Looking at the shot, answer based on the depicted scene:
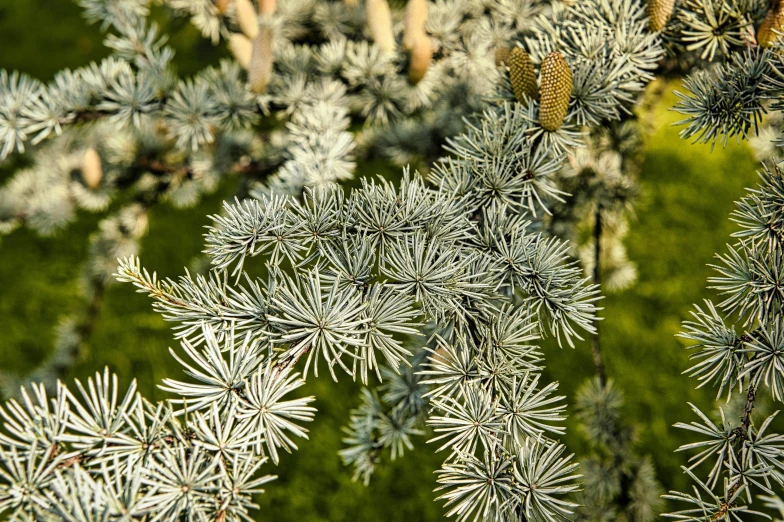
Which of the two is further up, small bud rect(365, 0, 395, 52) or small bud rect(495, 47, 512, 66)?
small bud rect(365, 0, 395, 52)

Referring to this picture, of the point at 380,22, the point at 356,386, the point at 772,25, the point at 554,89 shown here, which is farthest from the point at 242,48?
the point at 356,386

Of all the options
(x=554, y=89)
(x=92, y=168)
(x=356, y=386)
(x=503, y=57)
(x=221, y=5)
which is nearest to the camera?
(x=554, y=89)

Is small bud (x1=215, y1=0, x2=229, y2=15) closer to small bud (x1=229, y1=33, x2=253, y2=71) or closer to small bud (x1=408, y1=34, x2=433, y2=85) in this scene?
small bud (x1=229, y1=33, x2=253, y2=71)

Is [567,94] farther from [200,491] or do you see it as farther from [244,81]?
[244,81]

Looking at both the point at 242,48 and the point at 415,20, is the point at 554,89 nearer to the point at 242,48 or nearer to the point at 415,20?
the point at 415,20

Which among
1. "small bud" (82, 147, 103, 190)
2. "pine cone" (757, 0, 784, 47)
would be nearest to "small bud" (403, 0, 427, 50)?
"pine cone" (757, 0, 784, 47)

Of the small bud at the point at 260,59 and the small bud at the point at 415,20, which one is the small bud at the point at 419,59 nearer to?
the small bud at the point at 415,20

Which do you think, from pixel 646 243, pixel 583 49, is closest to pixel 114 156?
pixel 583 49

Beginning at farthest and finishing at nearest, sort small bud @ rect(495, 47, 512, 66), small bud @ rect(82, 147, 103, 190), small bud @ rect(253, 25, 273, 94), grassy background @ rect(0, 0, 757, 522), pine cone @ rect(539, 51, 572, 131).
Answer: grassy background @ rect(0, 0, 757, 522), small bud @ rect(82, 147, 103, 190), small bud @ rect(253, 25, 273, 94), small bud @ rect(495, 47, 512, 66), pine cone @ rect(539, 51, 572, 131)

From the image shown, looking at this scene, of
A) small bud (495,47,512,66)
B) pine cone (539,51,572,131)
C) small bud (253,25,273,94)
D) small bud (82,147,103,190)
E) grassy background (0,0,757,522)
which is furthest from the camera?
grassy background (0,0,757,522)
